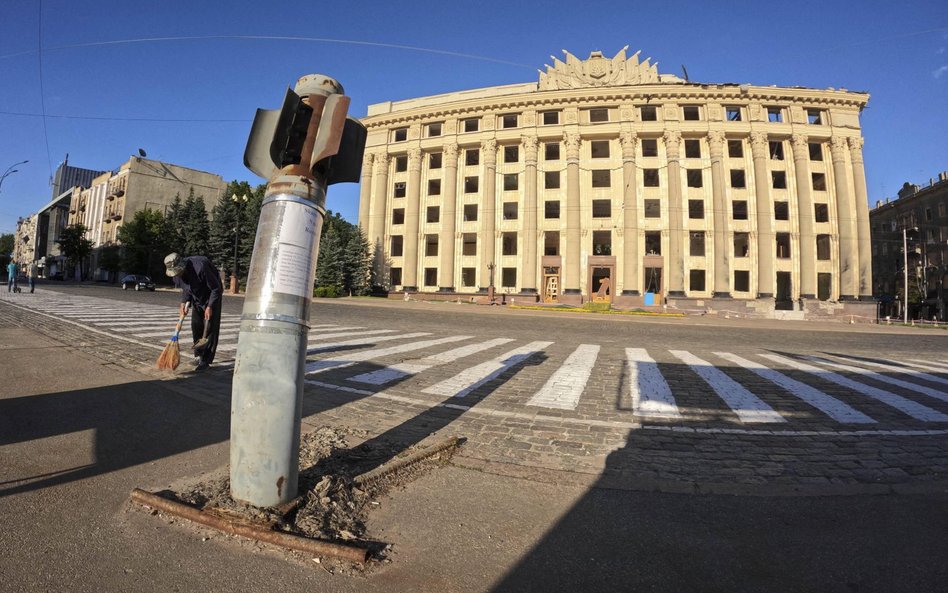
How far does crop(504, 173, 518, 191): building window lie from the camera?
3738 centimetres

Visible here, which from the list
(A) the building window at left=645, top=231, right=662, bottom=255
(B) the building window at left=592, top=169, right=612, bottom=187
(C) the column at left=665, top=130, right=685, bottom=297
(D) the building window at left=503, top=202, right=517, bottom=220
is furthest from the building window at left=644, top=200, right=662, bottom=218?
(D) the building window at left=503, top=202, right=517, bottom=220

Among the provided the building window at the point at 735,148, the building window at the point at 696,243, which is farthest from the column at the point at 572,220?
the building window at the point at 735,148

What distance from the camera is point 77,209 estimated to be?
67.1m

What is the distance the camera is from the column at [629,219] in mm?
33125

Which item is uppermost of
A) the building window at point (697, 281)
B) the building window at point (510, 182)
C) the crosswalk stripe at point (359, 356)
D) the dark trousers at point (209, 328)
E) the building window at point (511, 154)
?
the building window at point (511, 154)

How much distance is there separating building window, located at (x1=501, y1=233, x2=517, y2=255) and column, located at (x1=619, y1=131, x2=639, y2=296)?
374 inches

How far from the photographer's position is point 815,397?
5.31 metres

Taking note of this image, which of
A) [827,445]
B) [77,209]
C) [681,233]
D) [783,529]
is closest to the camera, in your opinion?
[783,529]

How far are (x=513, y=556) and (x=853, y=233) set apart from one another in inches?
1777

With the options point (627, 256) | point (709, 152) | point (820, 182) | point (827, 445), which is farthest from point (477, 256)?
point (827, 445)

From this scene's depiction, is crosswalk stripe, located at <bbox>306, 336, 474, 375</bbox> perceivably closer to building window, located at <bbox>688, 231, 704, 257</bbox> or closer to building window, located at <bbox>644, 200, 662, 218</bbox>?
building window, located at <bbox>644, 200, 662, 218</bbox>

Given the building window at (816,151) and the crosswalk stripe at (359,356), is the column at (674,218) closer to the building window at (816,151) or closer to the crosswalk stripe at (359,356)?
the building window at (816,151)

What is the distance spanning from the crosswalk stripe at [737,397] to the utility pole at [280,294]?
452cm

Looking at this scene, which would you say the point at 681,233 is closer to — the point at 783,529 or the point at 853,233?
the point at 853,233
